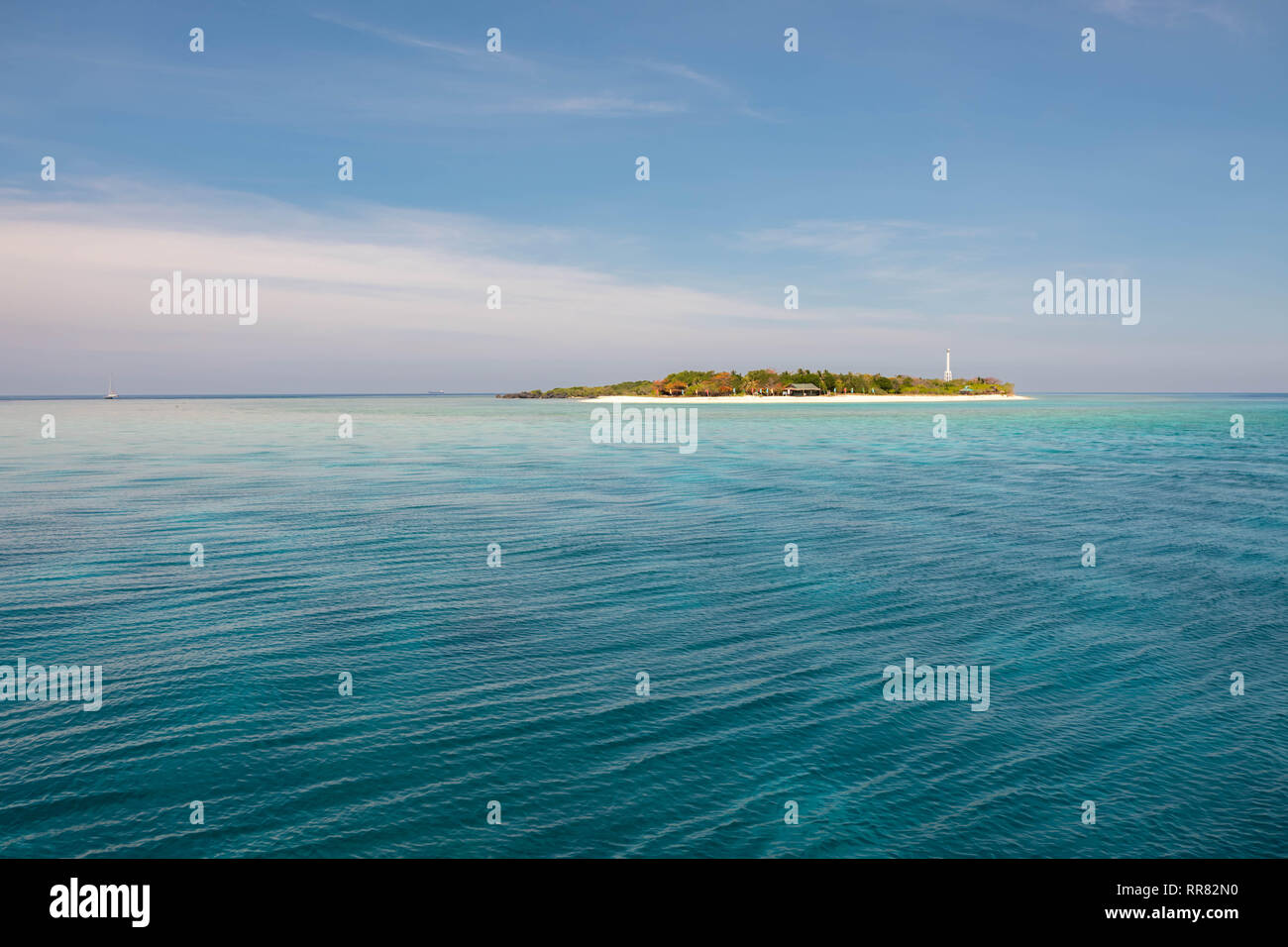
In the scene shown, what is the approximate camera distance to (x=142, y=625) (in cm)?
2306

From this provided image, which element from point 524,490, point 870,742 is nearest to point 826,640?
point 870,742

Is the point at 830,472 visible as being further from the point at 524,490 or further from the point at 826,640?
the point at 826,640

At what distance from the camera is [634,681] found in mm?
→ 19203

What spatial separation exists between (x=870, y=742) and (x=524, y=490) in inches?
1625

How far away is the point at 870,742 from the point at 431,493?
4188cm

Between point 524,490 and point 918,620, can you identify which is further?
point 524,490

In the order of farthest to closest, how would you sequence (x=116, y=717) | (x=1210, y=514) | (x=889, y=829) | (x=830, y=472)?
1. (x=830, y=472)
2. (x=1210, y=514)
3. (x=116, y=717)
4. (x=889, y=829)

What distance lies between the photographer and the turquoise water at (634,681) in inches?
514

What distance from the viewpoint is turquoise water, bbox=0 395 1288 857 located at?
13055mm
